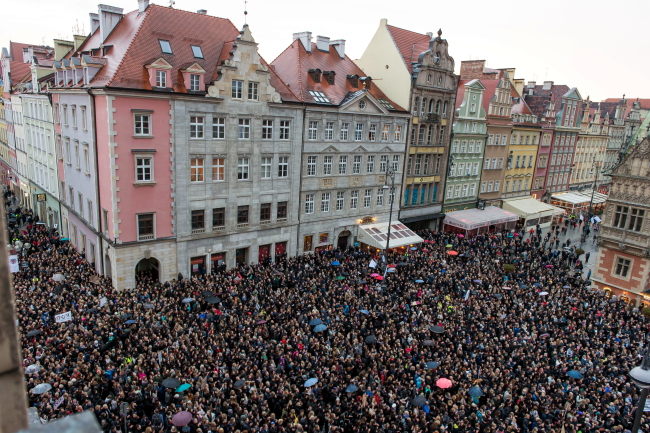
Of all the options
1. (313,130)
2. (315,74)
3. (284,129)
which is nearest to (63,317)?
(284,129)

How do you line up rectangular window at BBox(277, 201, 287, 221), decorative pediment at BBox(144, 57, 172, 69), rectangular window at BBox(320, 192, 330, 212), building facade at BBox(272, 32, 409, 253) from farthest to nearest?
rectangular window at BBox(320, 192, 330, 212), building facade at BBox(272, 32, 409, 253), rectangular window at BBox(277, 201, 287, 221), decorative pediment at BBox(144, 57, 172, 69)

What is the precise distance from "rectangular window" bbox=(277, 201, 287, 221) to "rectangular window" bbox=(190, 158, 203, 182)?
285 inches

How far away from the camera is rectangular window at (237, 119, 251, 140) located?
107 feet

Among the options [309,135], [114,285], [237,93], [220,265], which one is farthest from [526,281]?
[114,285]

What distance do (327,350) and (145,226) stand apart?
625 inches

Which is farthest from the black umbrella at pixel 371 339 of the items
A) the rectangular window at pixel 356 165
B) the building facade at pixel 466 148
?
the building facade at pixel 466 148

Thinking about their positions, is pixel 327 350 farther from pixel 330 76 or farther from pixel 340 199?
pixel 330 76

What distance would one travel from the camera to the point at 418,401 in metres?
17.4

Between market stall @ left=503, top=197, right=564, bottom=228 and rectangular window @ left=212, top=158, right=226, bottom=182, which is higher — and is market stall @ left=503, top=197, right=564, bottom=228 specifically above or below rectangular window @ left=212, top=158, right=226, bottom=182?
below

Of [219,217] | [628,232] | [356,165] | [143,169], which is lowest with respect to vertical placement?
[219,217]

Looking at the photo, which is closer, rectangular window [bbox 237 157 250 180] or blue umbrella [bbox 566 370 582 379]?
blue umbrella [bbox 566 370 582 379]

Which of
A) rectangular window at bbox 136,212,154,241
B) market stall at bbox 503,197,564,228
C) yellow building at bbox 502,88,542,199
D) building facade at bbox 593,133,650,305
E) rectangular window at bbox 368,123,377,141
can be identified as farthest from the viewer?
yellow building at bbox 502,88,542,199

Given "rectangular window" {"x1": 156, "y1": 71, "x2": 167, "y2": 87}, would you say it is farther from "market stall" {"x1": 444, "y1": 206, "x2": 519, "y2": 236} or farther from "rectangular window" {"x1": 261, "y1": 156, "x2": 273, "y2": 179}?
"market stall" {"x1": 444, "y1": 206, "x2": 519, "y2": 236}

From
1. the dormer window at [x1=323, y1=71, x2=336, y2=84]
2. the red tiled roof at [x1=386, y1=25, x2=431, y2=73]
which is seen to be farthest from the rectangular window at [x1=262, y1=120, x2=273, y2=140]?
the red tiled roof at [x1=386, y1=25, x2=431, y2=73]
